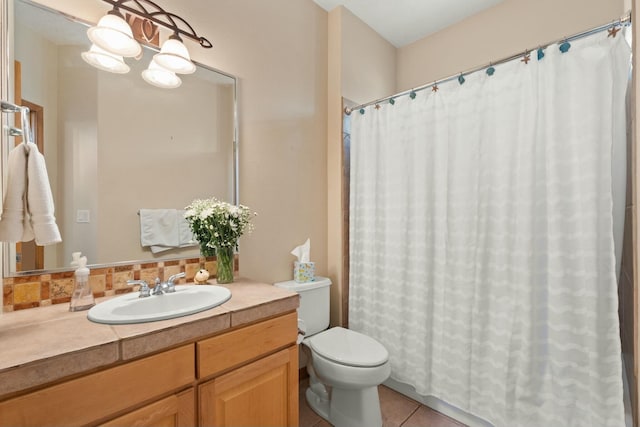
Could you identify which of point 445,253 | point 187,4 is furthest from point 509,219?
→ point 187,4

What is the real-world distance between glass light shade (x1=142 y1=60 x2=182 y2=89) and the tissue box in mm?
1247

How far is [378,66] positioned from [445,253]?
5.74ft

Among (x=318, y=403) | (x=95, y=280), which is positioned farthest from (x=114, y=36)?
(x=318, y=403)

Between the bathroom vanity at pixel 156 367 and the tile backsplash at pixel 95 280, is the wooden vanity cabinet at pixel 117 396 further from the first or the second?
the tile backsplash at pixel 95 280

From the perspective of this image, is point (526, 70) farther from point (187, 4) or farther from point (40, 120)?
point (40, 120)

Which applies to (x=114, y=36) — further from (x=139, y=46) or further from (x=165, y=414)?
(x=165, y=414)

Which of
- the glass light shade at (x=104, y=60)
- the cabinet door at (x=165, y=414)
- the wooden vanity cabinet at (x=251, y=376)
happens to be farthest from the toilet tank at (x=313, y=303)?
the glass light shade at (x=104, y=60)

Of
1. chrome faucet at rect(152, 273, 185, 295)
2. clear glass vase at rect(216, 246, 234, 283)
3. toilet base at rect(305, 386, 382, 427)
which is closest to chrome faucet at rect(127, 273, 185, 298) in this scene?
chrome faucet at rect(152, 273, 185, 295)

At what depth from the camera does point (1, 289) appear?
1003mm

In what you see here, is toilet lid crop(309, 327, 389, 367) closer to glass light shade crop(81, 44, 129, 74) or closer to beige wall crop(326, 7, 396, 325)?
beige wall crop(326, 7, 396, 325)

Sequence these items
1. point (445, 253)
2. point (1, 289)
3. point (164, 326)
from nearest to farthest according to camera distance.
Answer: point (164, 326) → point (1, 289) → point (445, 253)

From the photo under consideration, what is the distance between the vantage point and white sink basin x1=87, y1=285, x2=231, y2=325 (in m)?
0.92

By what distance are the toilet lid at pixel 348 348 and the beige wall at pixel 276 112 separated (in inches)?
18.6

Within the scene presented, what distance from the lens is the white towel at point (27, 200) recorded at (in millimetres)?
838
